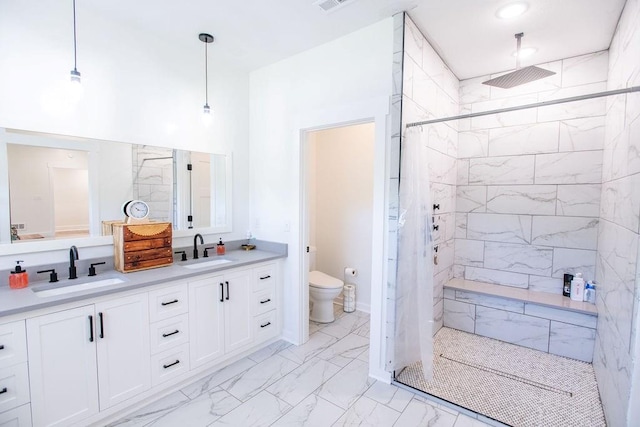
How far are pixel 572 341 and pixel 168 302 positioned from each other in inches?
131

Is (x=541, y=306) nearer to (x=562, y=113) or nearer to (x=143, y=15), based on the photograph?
(x=562, y=113)

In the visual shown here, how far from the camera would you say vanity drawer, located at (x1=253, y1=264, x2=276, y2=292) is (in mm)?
2697

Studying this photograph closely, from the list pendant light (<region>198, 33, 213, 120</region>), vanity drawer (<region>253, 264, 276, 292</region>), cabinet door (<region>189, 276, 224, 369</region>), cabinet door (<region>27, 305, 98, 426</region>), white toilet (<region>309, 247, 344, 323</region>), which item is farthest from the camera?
white toilet (<region>309, 247, 344, 323</region>)

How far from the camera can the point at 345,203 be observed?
12.7ft

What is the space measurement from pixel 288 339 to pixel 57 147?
2398 mm

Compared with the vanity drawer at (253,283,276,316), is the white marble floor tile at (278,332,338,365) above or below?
below

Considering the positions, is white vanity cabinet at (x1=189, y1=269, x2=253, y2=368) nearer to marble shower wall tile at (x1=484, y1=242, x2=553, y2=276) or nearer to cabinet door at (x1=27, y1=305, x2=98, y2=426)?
cabinet door at (x1=27, y1=305, x2=98, y2=426)

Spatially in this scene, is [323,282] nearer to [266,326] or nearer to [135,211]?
[266,326]

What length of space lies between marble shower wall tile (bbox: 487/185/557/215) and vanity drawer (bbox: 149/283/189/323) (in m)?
3.05

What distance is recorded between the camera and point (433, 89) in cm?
271

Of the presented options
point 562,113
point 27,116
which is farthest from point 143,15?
point 562,113

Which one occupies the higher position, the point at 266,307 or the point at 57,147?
the point at 57,147

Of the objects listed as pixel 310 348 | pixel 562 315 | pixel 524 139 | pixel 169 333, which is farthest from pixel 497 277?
pixel 169 333

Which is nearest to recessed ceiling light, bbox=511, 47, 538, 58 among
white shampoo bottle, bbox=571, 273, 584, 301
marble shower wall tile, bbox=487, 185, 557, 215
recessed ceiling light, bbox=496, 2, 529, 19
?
recessed ceiling light, bbox=496, 2, 529, 19
